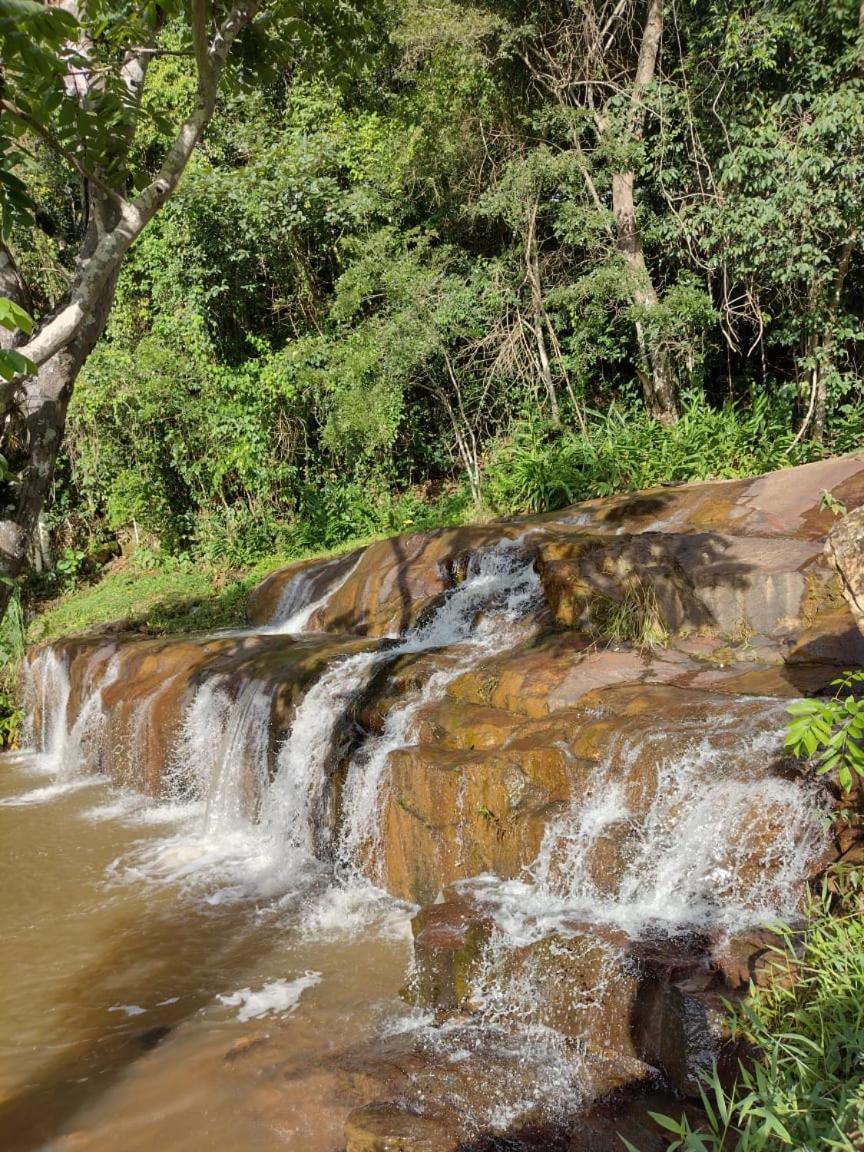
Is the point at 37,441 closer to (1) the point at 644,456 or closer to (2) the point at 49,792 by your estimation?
(2) the point at 49,792

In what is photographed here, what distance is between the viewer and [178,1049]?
13.7 feet

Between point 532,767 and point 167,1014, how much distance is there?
2.39m

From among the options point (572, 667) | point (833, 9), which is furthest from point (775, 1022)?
point (833, 9)

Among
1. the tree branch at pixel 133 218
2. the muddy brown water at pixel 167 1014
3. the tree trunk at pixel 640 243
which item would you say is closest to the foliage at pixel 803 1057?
the muddy brown water at pixel 167 1014

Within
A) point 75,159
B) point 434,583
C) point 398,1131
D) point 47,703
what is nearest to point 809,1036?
point 398,1131

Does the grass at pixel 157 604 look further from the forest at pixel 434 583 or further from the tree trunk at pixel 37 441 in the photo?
the tree trunk at pixel 37 441

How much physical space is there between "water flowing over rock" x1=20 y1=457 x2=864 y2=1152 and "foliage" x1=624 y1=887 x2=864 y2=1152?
0.16m

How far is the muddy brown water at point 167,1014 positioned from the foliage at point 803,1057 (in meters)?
1.59

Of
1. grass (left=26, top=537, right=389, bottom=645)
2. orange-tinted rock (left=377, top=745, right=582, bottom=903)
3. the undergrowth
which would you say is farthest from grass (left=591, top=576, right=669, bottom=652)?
grass (left=26, top=537, right=389, bottom=645)

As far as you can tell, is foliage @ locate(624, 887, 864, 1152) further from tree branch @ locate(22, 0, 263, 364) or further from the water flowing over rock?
tree branch @ locate(22, 0, 263, 364)

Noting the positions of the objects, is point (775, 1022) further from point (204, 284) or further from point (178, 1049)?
point (204, 284)

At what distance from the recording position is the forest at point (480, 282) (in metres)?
10.6

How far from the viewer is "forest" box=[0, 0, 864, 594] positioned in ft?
34.8

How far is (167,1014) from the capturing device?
4.52 metres
